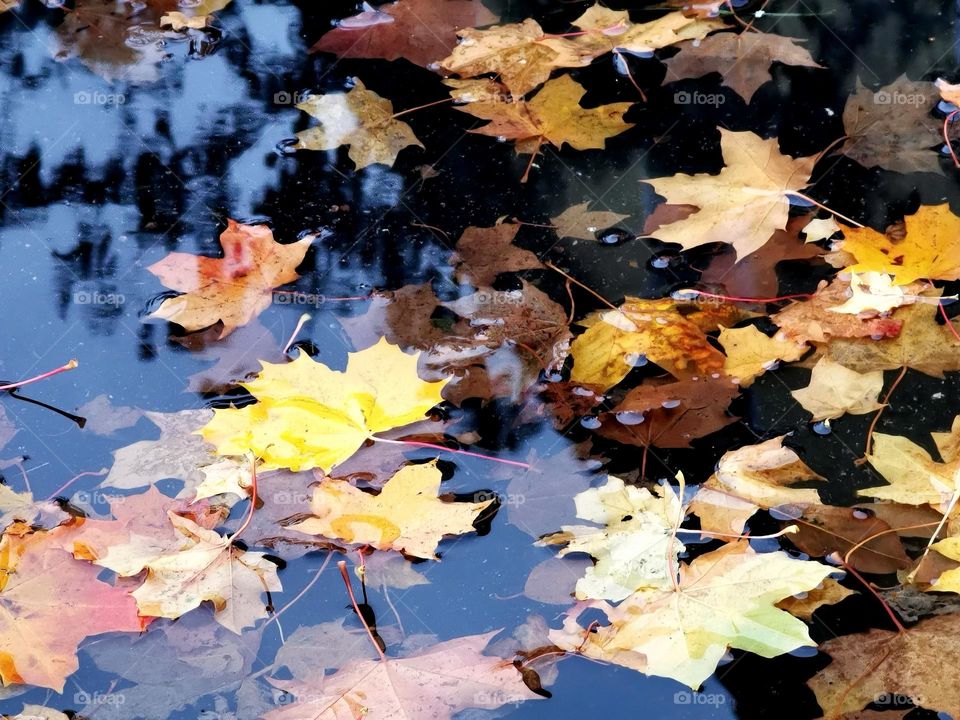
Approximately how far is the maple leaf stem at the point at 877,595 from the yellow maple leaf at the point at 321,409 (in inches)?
30.7

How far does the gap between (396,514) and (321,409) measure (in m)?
0.25

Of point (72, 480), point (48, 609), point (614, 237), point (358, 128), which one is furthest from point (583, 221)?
point (48, 609)

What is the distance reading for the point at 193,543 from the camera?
1.44 m

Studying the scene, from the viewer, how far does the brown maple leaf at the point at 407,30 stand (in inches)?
85.4

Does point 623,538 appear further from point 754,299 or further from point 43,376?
point 43,376

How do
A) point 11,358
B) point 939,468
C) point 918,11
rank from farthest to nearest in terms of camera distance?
point 918,11 → point 11,358 → point 939,468

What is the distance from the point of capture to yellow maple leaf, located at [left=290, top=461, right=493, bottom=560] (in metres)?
1.45

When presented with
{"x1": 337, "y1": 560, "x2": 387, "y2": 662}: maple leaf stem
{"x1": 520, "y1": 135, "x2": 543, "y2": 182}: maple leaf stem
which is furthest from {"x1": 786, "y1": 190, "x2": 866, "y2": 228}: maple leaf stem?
{"x1": 337, "y1": 560, "x2": 387, "y2": 662}: maple leaf stem

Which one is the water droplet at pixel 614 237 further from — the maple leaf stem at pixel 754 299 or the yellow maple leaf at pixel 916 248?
the yellow maple leaf at pixel 916 248

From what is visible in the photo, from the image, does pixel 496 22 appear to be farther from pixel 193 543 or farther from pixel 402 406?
pixel 193 543

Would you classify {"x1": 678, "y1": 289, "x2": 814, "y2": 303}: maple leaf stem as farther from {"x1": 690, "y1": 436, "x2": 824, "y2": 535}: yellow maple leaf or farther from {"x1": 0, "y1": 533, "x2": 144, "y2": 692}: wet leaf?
{"x1": 0, "y1": 533, "x2": 144, "y2": 692}: wet leaf

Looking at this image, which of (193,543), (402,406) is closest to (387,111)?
(402,406)

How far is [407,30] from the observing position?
220 centimetres

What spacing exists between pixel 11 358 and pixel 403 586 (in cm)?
93
